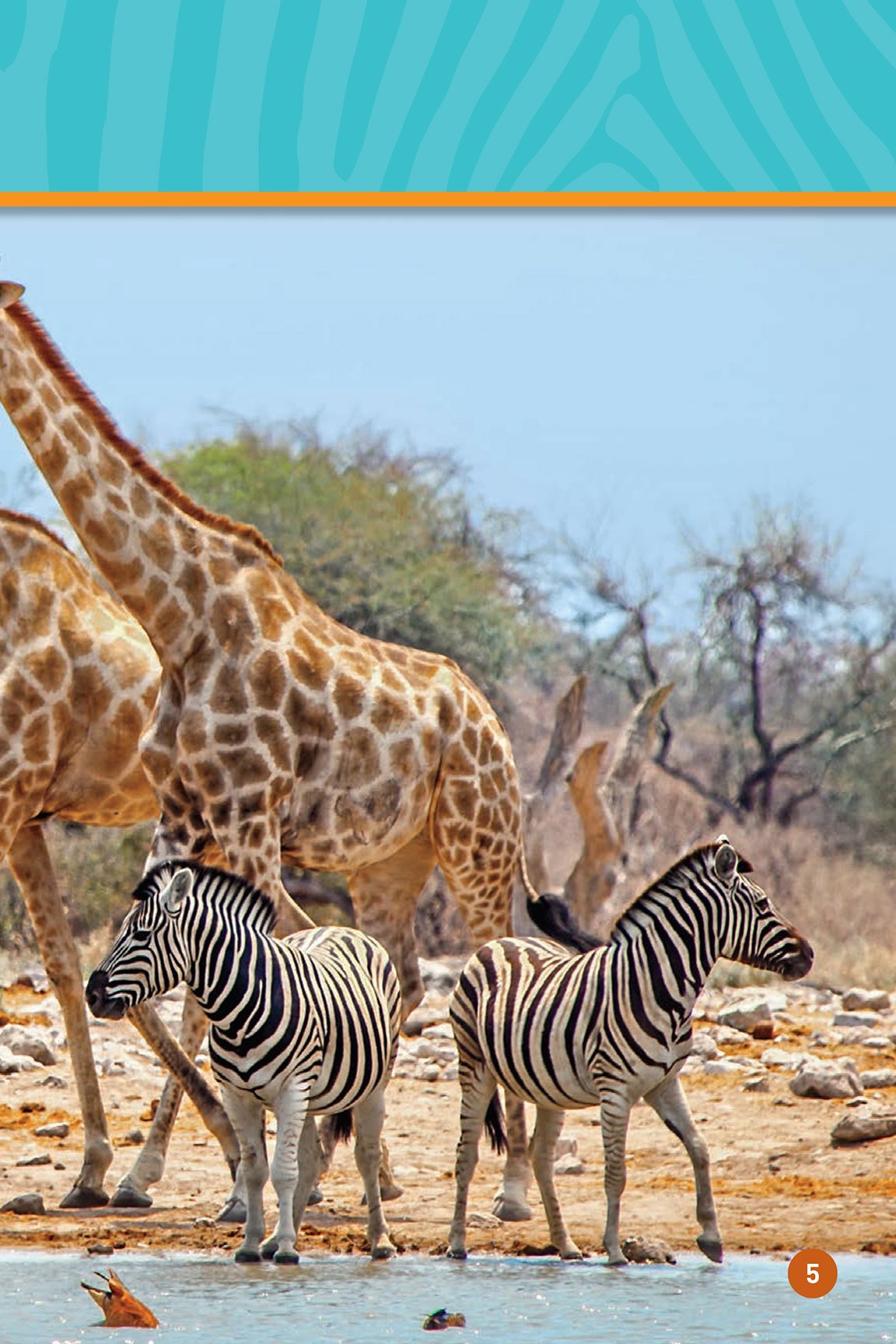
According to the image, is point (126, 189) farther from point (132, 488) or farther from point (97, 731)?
point (97, 731)

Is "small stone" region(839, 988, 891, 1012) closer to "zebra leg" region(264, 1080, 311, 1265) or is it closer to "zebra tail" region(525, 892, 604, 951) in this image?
"zebra tail" region(525, 892, 604, 951)

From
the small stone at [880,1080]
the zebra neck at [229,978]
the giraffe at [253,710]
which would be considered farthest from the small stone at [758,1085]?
the zebra neck at [229,978]

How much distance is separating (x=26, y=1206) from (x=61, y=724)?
6.48ft

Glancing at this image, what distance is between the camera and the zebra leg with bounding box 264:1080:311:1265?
6121 millimetres

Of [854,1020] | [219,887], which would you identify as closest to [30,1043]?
[219,887]

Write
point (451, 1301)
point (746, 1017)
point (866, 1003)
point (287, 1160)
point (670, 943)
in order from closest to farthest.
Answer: point (451, 1301) < point (287, 1160) < point (670, 943) < point (746, 1017) < point (866, 1003)

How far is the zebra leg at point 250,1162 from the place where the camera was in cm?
628

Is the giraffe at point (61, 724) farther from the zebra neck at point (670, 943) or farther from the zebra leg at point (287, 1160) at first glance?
the zebra neck at point (670, 943)

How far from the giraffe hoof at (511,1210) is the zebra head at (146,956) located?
1.81 metres

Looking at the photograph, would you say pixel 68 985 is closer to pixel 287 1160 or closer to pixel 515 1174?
pixel 515 1174

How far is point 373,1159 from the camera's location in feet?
21.7

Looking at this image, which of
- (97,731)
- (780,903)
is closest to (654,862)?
(780,903)

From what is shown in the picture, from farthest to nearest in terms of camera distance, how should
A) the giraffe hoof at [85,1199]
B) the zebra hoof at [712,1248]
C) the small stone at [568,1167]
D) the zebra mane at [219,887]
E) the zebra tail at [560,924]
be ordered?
the small stone at [568,1167]
the giraffe hoof at [85,1199]
the zebra tail at [560,924]
the zebra mane at [219,887]
the zebra hoof at [712,1248]

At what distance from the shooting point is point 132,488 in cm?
810
